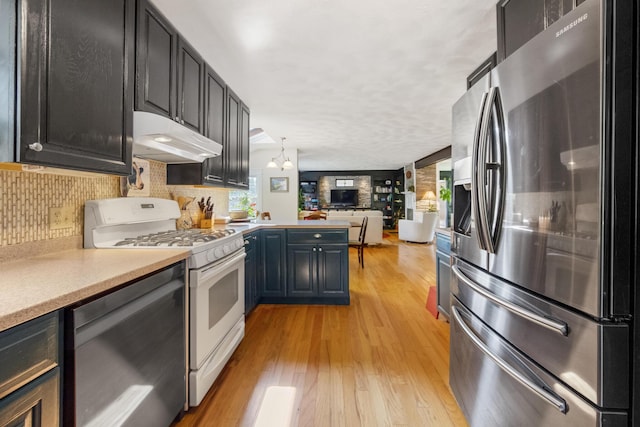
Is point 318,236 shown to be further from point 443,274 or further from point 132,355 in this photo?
point 132,355

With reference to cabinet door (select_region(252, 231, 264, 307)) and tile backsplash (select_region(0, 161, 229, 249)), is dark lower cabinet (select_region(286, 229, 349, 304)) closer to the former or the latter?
cabinet door (select_region(252, 231, 264, 307))

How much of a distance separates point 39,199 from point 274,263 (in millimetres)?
2137

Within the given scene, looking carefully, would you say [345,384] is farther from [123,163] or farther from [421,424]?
[123,163]

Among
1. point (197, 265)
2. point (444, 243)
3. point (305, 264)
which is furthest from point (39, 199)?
point (444, 243)

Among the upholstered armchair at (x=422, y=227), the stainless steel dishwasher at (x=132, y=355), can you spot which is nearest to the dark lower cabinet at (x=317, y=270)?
the stainless steel dishwasher at (x=132, y=355)

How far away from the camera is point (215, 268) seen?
1.81 metres

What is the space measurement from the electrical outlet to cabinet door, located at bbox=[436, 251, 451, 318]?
2.63m

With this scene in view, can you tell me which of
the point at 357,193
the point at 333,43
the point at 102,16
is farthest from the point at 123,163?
the point at 357,193

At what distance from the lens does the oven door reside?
1608 mm

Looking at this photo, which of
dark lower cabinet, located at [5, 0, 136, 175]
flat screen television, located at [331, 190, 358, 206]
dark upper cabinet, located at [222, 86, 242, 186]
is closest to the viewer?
dark lower cabinet, located at [5, 0, 136, 175]

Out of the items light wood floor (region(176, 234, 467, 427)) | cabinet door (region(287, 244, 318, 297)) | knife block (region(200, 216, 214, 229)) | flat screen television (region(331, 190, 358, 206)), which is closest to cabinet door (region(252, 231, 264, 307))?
light wood floor (region(176, 234, 467, 427))

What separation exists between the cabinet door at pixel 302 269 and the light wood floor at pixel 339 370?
18 cm

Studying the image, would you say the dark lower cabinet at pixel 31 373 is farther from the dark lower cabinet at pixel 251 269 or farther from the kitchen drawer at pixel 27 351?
the dark lower cabinet at pixel 251 269

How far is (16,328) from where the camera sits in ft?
2.38
